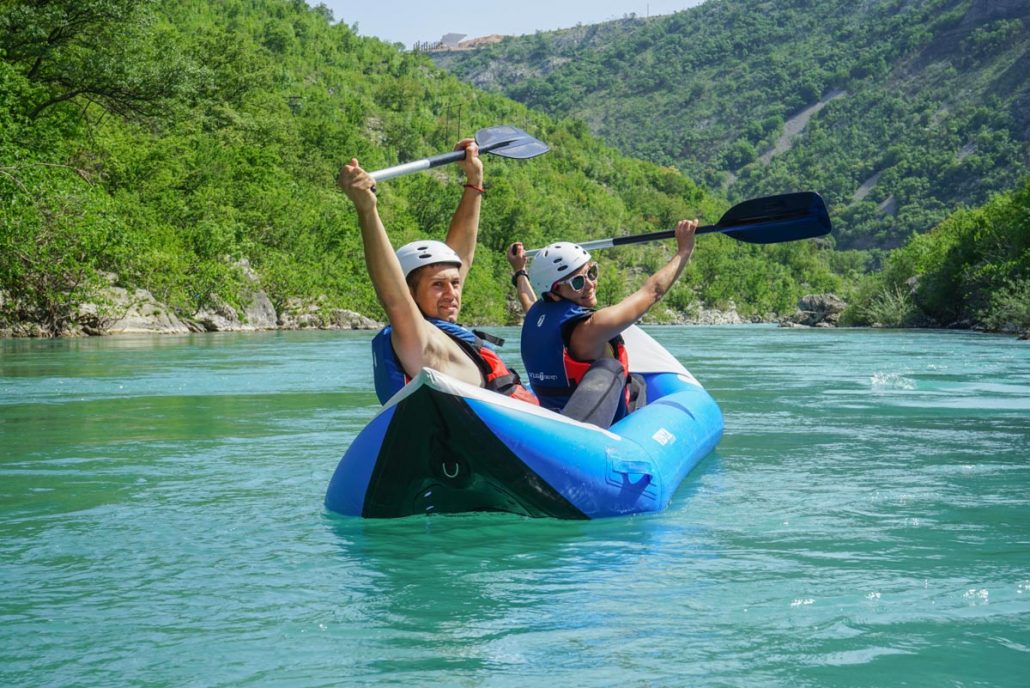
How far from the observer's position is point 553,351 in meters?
5.54

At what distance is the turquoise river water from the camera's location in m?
2.93

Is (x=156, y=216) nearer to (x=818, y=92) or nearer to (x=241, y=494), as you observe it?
(x=241, y=494)

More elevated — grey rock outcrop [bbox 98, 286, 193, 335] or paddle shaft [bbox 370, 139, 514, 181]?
paddle shaft [bbox 370, 139, 514, 181]

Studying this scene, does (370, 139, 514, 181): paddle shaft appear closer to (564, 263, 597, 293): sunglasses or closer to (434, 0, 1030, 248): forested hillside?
(564, 263, 597, 293): sunglasses

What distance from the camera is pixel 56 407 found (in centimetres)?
936

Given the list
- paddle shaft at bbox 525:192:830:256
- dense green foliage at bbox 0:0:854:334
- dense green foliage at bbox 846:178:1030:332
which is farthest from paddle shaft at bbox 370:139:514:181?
dense green foliage at bbox 846:178:1030:332

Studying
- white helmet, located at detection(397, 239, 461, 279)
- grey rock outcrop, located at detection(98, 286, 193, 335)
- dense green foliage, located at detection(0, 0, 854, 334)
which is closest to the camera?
white helmet, located at detection(397, 239, 461, 279)

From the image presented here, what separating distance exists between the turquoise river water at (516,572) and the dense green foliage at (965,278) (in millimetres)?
23169

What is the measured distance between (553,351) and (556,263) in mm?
447

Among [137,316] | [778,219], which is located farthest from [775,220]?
[137,316]

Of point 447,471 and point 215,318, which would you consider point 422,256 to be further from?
point 215,318

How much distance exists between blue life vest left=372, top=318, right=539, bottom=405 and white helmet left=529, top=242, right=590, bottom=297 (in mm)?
633

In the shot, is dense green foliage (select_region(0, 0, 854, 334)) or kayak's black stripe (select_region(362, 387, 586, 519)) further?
dense green foliage (select_region(0, 0, 854, 334))

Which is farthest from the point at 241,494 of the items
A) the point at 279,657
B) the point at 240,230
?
the point at 240,230
